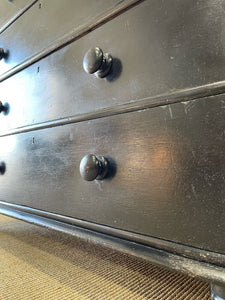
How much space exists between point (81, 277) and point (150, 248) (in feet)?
0.86

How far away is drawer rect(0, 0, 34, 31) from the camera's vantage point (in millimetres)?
716

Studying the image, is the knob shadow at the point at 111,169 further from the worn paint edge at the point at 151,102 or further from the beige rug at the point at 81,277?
the beige rug at the point at 81,277

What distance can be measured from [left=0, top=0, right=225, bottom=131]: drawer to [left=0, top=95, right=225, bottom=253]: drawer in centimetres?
4

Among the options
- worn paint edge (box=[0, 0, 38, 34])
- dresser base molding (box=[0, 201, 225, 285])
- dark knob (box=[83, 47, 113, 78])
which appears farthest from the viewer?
A: worn paint edge (box=[0, 0, 38, 34])

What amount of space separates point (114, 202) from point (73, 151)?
155 millimetres

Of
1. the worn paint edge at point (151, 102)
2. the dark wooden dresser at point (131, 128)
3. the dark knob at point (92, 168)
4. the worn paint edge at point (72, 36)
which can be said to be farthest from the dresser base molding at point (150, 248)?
the worn paint edge at point (72, 36)

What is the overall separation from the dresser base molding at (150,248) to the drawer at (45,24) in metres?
0.42

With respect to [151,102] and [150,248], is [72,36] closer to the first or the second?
[151,102]

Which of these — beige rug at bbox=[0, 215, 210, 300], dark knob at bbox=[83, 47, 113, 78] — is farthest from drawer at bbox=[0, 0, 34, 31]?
beige rug at bbox=[0, 215, 210, 300]

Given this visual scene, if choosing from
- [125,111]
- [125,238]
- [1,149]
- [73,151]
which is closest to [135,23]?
[125,111]

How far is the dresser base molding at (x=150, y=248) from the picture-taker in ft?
1.06

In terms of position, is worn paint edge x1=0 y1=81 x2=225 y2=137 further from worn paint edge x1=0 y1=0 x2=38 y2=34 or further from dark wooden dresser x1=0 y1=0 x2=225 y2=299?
worn paint edge x1=0 y1=0 x2=38 y2=34

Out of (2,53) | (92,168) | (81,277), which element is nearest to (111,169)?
(92,168)

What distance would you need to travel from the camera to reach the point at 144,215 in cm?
40
